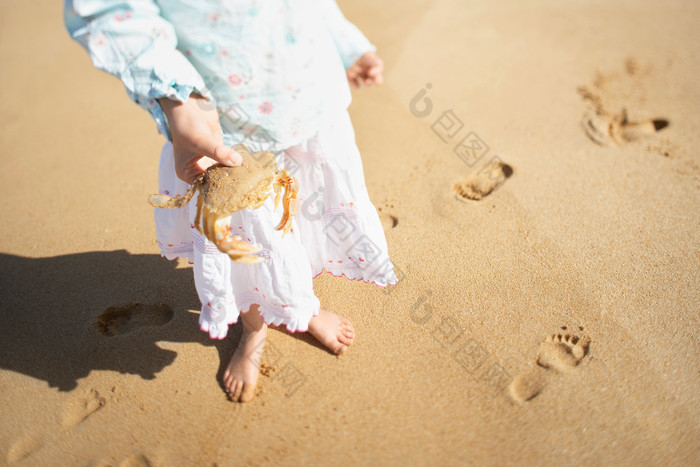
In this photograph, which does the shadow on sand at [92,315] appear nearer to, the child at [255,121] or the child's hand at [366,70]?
the child at [255,121]

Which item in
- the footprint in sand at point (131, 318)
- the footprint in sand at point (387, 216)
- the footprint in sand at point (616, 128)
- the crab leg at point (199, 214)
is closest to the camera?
the crab leg at point (199, 214)

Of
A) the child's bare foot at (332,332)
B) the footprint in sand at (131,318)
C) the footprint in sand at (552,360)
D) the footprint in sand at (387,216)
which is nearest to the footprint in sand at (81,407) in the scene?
the footprint in sand at (131,318)

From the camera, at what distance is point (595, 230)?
1960mm

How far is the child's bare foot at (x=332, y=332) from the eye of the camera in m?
1.65

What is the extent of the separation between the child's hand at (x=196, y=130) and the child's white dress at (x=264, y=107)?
1.1 inches

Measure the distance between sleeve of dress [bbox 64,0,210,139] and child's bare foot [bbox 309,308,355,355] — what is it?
899mm

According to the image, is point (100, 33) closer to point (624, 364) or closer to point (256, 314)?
point (256, 314)

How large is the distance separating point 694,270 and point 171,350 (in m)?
1.94

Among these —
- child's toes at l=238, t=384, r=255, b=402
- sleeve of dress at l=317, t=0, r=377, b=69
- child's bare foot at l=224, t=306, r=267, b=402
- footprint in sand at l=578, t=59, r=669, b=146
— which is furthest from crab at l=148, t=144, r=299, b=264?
footprint in sand at l=578, t=59, r=669, b=146

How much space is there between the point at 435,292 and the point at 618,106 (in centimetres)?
163

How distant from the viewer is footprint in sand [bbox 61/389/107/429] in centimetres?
155

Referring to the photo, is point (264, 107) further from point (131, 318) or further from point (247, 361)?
point (131, 318)

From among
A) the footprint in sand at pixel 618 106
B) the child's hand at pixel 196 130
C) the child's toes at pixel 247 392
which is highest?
the footprint in sand at pixel 618 106

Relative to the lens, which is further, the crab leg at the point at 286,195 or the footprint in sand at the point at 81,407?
the footprint in sand at the point at 81,407
